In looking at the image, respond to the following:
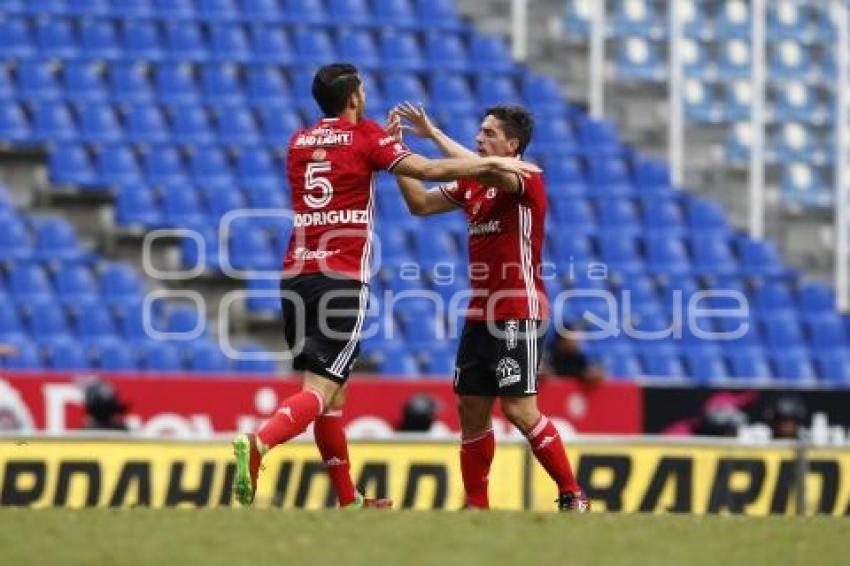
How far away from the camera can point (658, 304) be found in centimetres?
2123

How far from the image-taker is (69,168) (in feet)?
66.0

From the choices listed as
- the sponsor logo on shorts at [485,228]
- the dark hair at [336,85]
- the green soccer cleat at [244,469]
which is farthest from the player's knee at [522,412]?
the dark hair at [336,85]

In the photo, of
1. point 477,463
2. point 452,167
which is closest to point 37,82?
point 477,463

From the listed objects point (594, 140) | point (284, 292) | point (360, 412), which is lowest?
point (360, 412)

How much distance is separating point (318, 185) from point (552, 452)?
1831mm

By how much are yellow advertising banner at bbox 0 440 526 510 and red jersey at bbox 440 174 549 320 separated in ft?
15.2

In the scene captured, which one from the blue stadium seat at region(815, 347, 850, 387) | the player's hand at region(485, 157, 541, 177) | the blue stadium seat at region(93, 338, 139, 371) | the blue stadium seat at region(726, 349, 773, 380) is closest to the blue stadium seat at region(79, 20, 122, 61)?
the blue stadium seat at region(93, 338, 139, 371)

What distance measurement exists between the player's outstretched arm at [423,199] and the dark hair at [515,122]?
0.48 metres

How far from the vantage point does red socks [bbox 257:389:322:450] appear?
9336 mm

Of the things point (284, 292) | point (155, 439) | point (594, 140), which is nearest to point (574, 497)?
point (284, 292)

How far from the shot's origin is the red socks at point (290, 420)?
9.34 metres

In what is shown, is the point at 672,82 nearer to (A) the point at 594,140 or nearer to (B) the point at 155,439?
(A) the point at 594,140

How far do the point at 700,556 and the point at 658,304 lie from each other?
13.5 meters

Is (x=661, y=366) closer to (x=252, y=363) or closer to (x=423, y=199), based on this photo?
(x=252, y=363)
